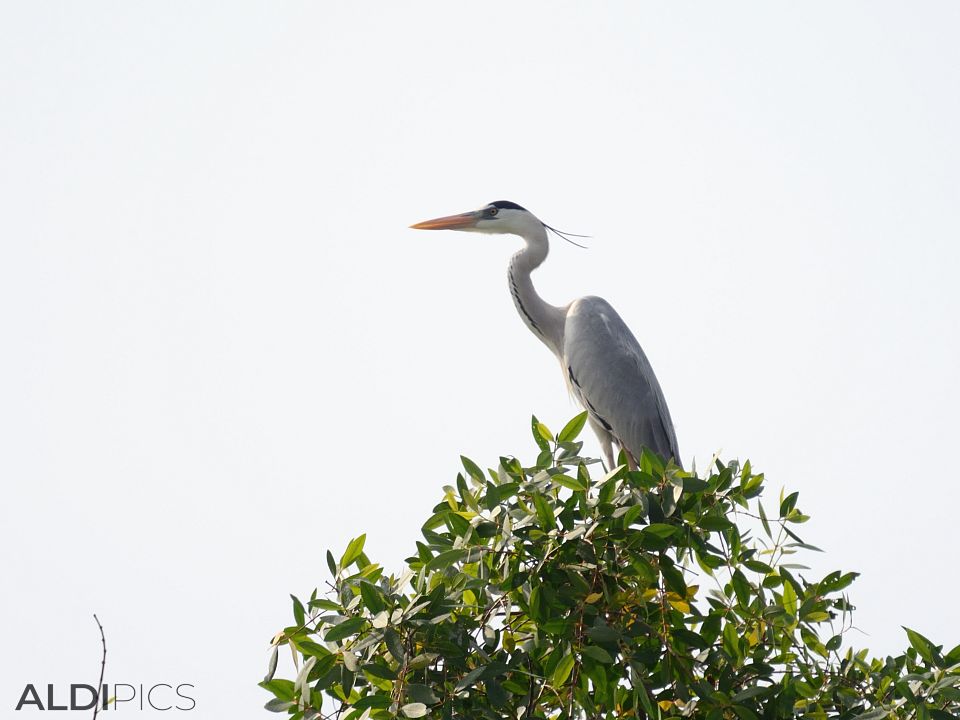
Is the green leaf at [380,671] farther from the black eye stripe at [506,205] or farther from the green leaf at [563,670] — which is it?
the black eye stripe at [506,205]

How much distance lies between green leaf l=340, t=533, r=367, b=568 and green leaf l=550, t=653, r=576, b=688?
0.69m

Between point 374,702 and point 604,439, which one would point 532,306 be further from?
point 374,702

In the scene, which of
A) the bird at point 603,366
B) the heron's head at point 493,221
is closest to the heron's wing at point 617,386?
the bird at point 603,366

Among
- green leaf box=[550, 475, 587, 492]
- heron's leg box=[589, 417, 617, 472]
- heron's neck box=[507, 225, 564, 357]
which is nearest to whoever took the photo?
green leaf box=[550, 475, 587, 492]

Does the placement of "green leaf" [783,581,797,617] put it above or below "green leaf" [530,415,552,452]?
below

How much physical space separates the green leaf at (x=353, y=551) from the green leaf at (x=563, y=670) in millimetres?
689

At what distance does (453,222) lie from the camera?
704cm

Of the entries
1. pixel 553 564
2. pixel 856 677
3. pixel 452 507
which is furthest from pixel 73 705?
pixel 856 677

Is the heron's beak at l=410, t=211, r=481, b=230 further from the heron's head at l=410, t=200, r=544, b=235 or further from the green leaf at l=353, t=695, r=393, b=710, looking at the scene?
the green leaf at l=353, t=695, r=393, b=710

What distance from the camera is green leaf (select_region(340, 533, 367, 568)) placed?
2998mm

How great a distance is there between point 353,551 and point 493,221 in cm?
422

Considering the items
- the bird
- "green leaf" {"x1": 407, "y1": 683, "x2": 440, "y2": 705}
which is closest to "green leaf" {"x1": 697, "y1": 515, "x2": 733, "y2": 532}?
"green leaf" {"x1": 407, "y1": 683, "x2": 440, "y2": 705}

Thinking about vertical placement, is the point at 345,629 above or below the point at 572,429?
below

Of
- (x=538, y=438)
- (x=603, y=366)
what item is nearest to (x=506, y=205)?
(x=603, y=366)
